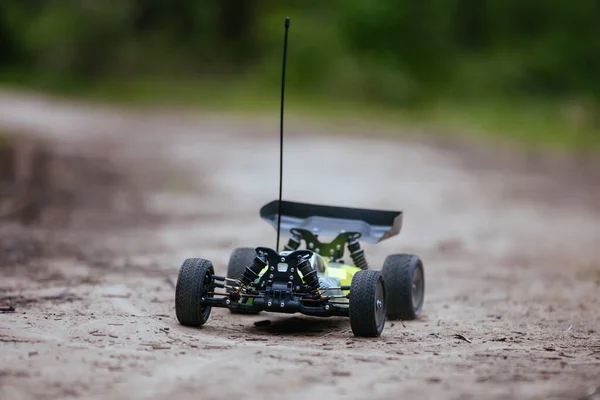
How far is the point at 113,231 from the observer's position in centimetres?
1752

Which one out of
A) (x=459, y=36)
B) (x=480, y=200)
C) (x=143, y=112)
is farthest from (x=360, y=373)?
(x=459, y=36)

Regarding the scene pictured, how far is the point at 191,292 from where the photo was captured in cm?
958

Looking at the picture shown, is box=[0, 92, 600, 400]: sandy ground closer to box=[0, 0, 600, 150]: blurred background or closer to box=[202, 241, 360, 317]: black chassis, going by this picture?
box=[202, 241, 360, 317]: black chassis

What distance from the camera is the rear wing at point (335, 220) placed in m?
11.3

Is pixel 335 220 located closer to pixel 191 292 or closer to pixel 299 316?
pixel 299 316

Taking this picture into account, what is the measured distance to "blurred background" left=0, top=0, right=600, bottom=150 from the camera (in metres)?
39.9

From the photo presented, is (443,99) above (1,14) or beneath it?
beneath

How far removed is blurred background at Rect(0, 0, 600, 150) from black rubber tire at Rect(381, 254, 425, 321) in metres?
25.4

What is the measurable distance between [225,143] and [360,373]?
21.5 m

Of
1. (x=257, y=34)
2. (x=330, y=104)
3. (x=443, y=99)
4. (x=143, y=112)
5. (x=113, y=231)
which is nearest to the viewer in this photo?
(x=113, y=231)

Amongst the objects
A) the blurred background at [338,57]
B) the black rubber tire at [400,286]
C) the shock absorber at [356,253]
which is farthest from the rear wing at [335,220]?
the blurred background at [338,57]

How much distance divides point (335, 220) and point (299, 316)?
112cm

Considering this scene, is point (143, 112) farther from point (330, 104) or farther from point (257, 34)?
point (257, 34)

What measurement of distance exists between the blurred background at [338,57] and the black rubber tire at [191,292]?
27134 mm
